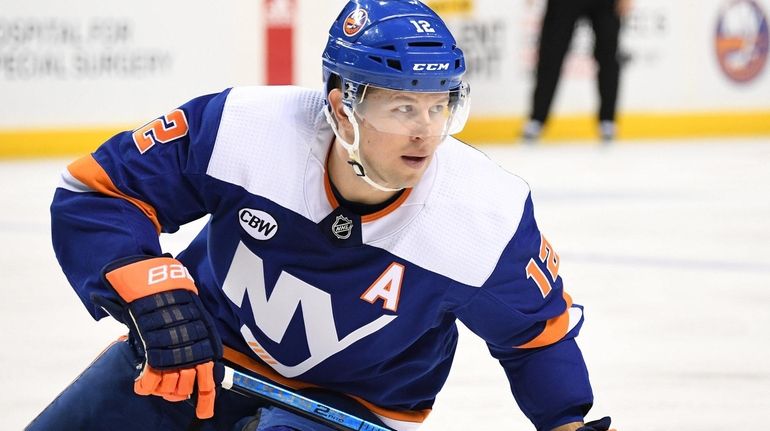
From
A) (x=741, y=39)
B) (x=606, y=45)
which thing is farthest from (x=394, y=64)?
(x=741, y=39)

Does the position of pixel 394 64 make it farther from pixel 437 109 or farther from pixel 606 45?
pixel 606 45

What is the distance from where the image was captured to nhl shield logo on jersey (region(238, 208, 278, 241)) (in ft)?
7.28

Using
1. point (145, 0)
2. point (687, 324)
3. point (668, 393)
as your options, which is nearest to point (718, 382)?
point (668, 393)

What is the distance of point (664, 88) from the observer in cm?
991

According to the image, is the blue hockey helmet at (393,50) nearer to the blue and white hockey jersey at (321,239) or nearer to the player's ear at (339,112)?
the player's ear at (339,112)

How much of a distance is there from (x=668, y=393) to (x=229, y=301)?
1417 mm

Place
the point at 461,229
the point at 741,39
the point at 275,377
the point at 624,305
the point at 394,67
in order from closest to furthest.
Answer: the point at 394,67 < the point at 461,229 < the point at 275,377 < the point at 624,305 < the point at 741,39

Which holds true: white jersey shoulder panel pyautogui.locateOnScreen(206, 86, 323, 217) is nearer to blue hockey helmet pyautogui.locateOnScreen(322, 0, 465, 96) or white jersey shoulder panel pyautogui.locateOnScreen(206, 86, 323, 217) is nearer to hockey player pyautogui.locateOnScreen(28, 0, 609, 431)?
hockey player pyautogui.locateOnScreen(28, 0, 609, 431)

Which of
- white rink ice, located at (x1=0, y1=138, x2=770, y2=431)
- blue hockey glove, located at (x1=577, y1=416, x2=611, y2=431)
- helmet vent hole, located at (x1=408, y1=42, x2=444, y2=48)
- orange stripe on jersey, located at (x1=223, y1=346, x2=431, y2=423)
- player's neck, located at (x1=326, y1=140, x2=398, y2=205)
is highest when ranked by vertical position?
helmet vent hole, located at (x1=408, y1=42, x2=444, y2=48)

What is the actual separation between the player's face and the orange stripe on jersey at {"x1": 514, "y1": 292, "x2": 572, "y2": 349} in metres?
0.35

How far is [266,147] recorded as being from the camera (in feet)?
7.29

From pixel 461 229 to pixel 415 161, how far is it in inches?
5.8

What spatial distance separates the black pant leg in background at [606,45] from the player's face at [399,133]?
7.03 meters

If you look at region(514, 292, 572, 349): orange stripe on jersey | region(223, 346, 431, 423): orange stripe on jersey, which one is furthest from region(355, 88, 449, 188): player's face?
region(223, 346, 431, 423): orange stripe on jersey
